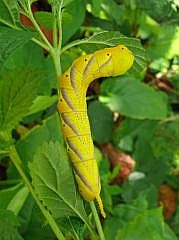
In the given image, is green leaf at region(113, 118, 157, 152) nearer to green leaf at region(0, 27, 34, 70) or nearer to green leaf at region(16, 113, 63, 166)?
green leaf at region(16, 113, 63, 166)

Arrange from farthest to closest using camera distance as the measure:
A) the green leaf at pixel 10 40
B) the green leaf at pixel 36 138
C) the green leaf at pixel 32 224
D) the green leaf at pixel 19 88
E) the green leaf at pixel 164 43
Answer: the green leaf at pixel 164 43
the green leaf at pixel 36 138
the green leaf at pixel 32 224
the green leaf at pixel 19 88
the green leaf at pixel 10 40

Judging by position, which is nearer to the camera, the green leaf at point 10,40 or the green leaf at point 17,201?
the green leaf at point 10,40

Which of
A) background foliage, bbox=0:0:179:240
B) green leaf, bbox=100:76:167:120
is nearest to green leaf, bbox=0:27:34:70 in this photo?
background foliage, bbox=0:0:179:240

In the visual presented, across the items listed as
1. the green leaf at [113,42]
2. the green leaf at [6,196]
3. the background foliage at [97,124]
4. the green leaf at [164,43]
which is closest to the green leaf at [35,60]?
the background foliage at [97,124]

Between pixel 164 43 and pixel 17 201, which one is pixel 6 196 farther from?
pixel 164 43

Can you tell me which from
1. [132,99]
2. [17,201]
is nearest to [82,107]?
[17,201]

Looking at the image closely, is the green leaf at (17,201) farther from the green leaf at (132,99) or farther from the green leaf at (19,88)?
the green leaf at (132,99)
